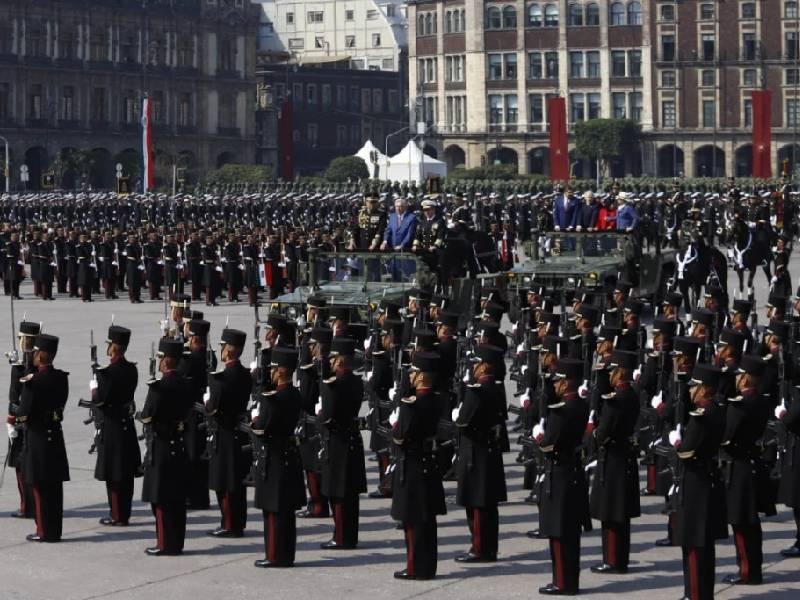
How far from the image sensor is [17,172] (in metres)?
100

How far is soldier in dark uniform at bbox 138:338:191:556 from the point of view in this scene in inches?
584

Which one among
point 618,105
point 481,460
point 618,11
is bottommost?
point 481,460

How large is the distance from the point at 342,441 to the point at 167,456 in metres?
1.38

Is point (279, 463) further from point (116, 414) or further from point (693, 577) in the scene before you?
point (693, 577)

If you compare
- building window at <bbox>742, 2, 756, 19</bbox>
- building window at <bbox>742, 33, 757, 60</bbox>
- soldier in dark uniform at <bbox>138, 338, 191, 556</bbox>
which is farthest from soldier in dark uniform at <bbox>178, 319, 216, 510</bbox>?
building window at <bbox>742, 2, 756, 19</bbox>

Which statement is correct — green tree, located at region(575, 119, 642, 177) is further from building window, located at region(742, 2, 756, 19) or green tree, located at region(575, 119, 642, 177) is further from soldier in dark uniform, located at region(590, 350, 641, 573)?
soldier in dark uniform, located at region(590, 350, 641, 573)

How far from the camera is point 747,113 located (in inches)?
4518

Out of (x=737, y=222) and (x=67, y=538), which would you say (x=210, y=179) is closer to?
(x=737, y=222)

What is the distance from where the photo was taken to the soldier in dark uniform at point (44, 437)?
50.3 feet

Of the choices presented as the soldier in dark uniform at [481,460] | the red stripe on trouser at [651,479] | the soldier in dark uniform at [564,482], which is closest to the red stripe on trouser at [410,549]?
the soldier in dark uniform at [481,460]

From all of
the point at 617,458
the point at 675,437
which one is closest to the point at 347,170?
the point at 617,458

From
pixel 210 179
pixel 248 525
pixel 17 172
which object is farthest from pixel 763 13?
pixel 248 525

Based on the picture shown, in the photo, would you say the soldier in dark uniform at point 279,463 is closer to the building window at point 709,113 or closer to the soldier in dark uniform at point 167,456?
the soldier in dark uniform at point 167,456

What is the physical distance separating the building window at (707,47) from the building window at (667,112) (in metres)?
3.42
